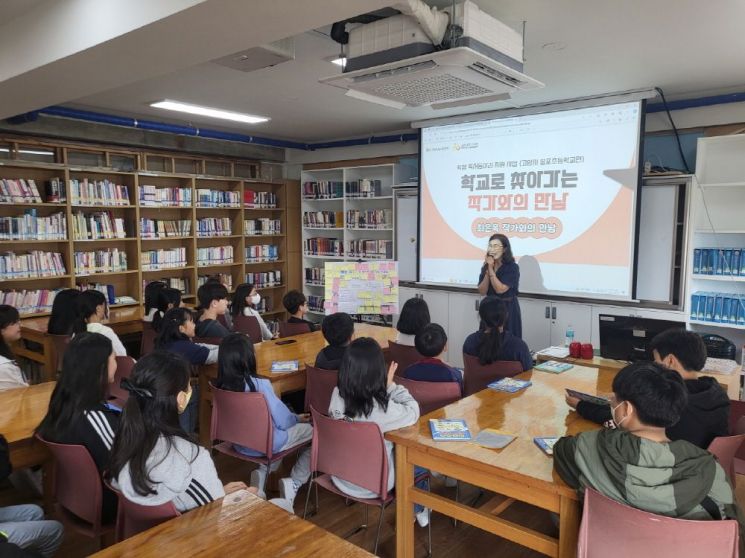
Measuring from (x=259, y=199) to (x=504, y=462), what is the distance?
6.31m

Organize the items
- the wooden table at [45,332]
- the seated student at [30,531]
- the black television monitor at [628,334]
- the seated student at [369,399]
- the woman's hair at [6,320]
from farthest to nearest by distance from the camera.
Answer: the wooden table at [45,332] < the woman's hair at [6,320] < the black television monitor at [628,334] < the seated student at [369,399] < the seated student at [30,531]

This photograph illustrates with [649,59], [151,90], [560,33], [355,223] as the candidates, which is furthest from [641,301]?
[151,90]

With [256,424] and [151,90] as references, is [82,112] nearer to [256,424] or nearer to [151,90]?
[151,90]

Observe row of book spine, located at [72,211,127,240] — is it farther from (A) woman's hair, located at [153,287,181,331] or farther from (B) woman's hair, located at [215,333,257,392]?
(B) woman's hair, located at [215,333,257,392]

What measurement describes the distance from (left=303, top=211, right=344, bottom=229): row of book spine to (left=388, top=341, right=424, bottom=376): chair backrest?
12.7 feet

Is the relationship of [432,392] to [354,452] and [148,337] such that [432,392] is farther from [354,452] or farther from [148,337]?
[148,337]

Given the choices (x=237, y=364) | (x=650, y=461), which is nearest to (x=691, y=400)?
(x=650, y=461)

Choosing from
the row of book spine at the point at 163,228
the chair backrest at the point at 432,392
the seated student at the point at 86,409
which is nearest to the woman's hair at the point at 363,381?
the chair backrest at the point at 432,392

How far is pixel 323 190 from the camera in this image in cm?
767

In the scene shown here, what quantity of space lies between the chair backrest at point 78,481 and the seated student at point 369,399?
1012 mm

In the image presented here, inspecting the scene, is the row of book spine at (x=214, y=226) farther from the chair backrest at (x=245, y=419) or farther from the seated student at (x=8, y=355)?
the chair backrest at (x=245, y=419)

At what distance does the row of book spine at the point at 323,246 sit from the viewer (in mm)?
7664

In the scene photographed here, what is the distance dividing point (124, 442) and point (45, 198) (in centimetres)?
474

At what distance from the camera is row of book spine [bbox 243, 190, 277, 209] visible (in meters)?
7.52
